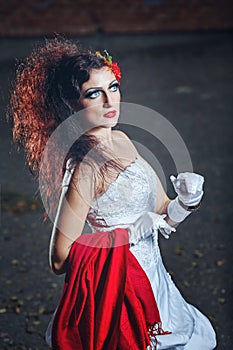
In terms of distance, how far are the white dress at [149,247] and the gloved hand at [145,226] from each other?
3 cm

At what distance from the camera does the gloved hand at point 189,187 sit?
244 cm

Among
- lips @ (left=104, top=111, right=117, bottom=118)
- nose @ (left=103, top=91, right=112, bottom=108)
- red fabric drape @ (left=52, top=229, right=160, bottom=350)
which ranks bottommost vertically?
red fabric drape @ (left=52, top=229, right=160, bottom=350)

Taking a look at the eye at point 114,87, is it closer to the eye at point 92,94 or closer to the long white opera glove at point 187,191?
the eye at point 92,94

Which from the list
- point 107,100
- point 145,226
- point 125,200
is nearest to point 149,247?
point 145,226

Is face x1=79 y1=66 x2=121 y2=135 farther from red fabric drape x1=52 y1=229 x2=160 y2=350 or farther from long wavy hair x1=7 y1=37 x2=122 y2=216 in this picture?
red fabric drape x1=52 y1=229 x2=160 y2=350

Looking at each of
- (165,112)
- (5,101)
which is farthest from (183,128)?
(5,101)

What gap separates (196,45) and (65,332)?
642 centimetres

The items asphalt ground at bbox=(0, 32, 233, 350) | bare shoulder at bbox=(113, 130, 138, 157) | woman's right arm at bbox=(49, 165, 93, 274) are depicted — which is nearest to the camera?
woman's right arm at bbox=(49, 165, 93, 274)

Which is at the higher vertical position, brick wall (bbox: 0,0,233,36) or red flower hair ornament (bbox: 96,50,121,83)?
brick wall (bbox: 0,0,233,36)

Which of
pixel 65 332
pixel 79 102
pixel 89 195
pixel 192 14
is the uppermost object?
pixel 192 14

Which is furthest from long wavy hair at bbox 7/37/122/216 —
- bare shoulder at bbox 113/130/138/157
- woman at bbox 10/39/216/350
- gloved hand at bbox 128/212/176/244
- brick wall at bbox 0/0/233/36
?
brick wall at bbox 0/0/233/36

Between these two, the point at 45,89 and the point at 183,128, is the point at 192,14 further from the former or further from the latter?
the point at 45,89

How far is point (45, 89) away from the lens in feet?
7.94

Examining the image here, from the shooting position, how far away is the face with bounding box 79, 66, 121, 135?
2.39 meters
